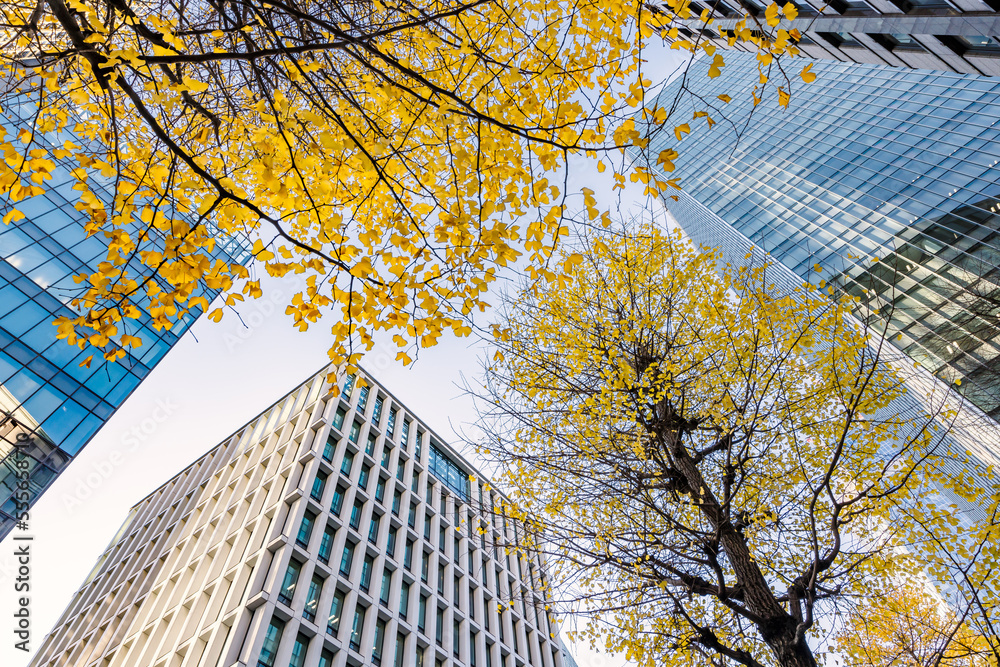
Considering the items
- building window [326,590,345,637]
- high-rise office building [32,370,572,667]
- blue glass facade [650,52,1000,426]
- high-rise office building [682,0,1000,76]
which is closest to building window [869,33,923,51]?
high-rise office building [682,0,1000,76]

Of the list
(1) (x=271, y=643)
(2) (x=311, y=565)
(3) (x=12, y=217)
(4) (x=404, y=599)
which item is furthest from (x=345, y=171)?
(4) (x=404, y=599)

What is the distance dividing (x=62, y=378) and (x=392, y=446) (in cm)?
1693

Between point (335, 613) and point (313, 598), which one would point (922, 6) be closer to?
point (313, 598)

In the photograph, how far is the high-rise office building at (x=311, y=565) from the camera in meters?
17.5

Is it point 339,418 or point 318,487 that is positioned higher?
point 339,418

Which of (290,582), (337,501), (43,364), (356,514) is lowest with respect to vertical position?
(290,582)

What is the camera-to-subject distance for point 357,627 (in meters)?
19.2

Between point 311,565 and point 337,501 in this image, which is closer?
point 311,565

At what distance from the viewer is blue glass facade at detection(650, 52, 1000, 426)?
58.5 ft

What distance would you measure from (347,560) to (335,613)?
2.50 m

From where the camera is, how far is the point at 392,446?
96.5ft

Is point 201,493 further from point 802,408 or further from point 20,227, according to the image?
point 802,408

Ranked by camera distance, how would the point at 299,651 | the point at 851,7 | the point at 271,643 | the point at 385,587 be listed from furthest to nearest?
the point at 385,587 → the point at 299,651 → the point at 271,643 → the point at 851,7

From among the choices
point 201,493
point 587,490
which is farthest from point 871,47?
point 201,493
